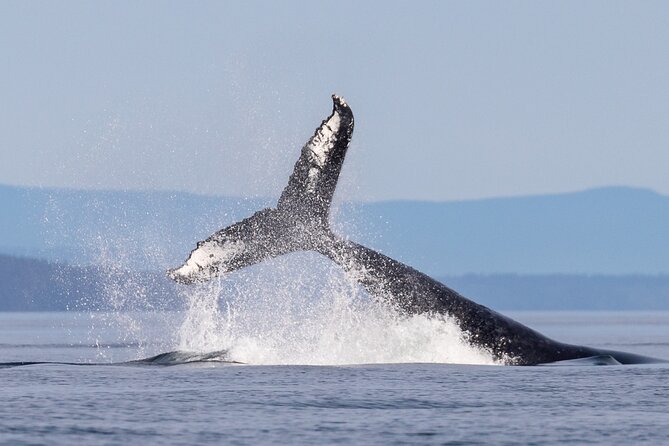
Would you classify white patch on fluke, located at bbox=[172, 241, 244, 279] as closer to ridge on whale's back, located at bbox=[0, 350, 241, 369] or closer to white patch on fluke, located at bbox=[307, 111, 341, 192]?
white patch on fluke, located at bbox=[307, 111, 341, 192]

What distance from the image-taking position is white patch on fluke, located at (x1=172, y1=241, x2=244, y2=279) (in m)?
22.6

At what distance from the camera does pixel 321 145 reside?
2317 cm

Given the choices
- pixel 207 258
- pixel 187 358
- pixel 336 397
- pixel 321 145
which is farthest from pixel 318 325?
pixel 336 397

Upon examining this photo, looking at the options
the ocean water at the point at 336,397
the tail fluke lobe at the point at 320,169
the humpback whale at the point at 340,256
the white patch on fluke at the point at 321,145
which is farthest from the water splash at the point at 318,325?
the white patch on fluke at the point at 321,145

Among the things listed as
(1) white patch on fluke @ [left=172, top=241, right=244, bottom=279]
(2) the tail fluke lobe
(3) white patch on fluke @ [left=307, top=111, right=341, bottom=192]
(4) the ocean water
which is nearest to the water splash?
(4) the ocean water

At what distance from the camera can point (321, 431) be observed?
16578mm

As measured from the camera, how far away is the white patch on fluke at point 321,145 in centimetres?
2270

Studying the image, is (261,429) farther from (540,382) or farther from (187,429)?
(540,382)

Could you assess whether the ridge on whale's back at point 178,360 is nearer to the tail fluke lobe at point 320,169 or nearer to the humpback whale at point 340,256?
the humpback whale at point 340,256

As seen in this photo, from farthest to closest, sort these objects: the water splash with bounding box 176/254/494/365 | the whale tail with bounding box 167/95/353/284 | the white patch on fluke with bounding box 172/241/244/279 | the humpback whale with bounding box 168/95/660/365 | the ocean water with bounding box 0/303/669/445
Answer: the water splash with bounding box 176/254/494/365
the humpback whale with bounding box 168/95/660/365
the whale tail with bounding box 167/95/353/284
the white patch on fluke with bounding box 172/241/244/279
the ocean water with bounding box 0/303/669/445

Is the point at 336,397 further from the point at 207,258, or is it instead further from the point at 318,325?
the point at 318,325

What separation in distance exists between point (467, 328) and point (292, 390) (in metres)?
4.81

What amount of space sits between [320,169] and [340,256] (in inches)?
63.4

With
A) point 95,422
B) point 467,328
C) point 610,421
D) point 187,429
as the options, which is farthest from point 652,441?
point 467,328
